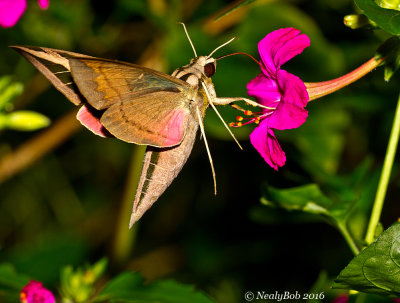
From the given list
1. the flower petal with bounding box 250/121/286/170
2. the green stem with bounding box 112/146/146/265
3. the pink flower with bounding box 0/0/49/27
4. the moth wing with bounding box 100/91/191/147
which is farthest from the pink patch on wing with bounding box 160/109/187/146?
the green stem with bounding box 112/146/146/265

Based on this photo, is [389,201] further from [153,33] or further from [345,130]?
[153,33]

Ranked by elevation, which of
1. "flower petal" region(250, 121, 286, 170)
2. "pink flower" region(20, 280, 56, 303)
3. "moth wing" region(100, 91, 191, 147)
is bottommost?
"pink flower" region(20, 280, 56, 303)

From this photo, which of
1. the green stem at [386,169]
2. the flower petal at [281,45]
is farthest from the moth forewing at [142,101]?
the green stem at [386,169]

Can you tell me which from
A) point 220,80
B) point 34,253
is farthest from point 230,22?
point 34,253

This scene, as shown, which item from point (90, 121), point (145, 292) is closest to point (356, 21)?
point (90, 121)

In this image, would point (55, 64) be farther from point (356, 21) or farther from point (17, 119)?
point (356, 21)

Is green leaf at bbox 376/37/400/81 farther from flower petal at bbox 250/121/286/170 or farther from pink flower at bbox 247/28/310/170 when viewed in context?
flower petal at bbox 250/121/286/170

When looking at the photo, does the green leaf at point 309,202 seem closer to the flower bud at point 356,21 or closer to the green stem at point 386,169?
the green stem at point 386,169
